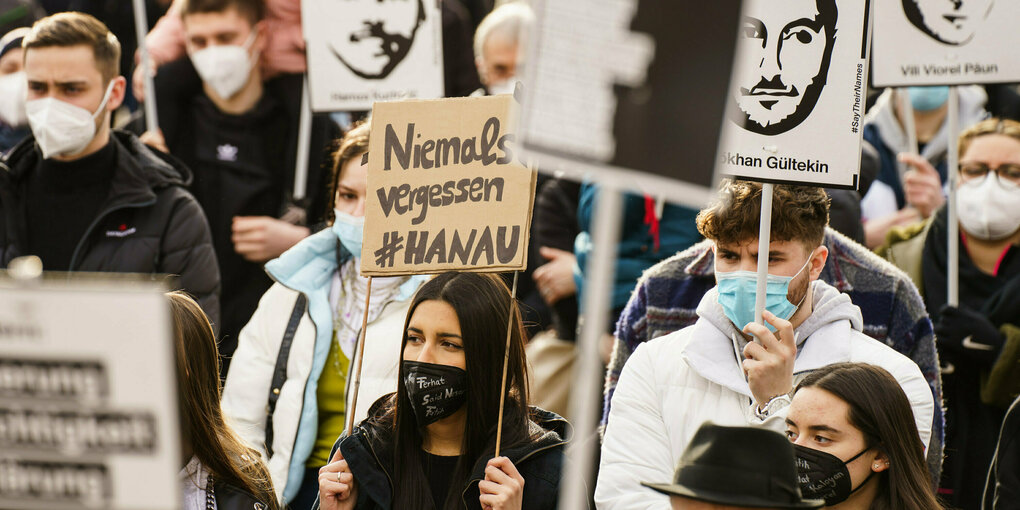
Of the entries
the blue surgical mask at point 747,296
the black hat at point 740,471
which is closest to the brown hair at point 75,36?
the blue surgical mask at point 747,296

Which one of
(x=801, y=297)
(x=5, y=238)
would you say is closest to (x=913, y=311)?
(x=801, y=297)

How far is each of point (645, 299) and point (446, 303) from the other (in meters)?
1.11

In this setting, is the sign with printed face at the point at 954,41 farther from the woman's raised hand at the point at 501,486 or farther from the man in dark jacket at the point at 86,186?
the man in dark jacket at the point at 86,186

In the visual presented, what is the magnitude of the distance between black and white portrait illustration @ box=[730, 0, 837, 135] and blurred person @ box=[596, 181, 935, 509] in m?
0.25

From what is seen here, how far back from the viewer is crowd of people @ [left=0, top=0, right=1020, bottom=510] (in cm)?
374

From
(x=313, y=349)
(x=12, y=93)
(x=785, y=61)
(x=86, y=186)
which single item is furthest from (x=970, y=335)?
(x=12, y=93)

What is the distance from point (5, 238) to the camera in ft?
19.1

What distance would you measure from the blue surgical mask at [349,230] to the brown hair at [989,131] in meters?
2.85

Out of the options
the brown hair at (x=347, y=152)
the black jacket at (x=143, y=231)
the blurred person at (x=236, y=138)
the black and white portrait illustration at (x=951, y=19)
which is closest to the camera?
the brown hair at (x=347, y=152)

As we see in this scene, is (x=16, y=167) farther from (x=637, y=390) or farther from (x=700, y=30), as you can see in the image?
(x=700, y=30)

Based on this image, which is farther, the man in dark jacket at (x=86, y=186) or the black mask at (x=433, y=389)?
the man in dark jacket at (x=86, y=186)

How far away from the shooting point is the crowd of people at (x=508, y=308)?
12.3 feet

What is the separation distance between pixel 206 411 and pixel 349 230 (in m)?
1.42

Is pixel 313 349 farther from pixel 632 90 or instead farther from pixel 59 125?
pixel 632 90
